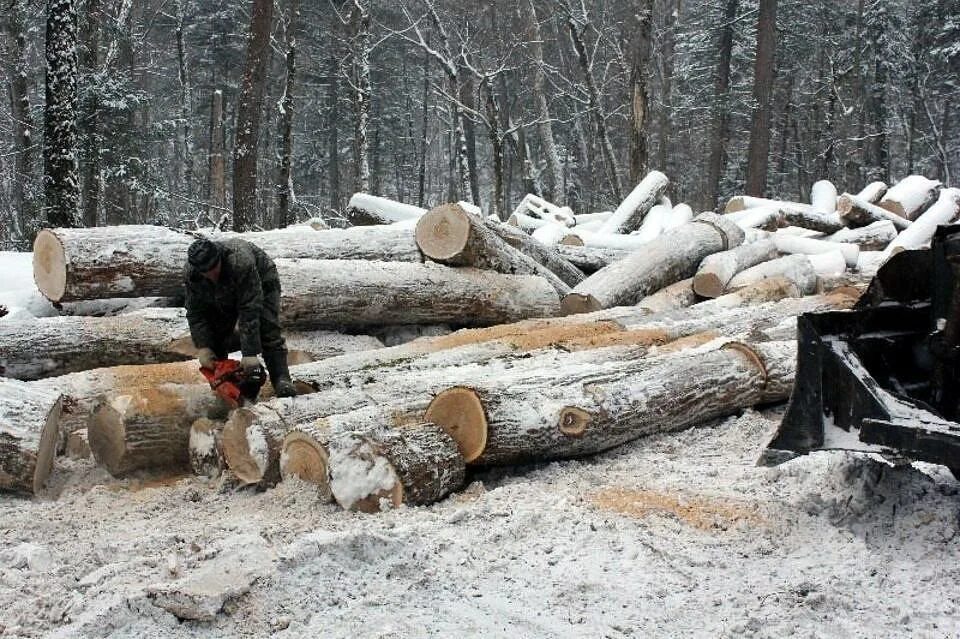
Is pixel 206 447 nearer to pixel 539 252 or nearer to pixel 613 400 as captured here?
pixel 613 400

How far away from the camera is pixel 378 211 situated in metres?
12.0

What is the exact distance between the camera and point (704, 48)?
28.5 metres

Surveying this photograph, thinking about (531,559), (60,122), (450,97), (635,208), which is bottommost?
(531,559)

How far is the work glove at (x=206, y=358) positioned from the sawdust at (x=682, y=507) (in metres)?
2.94

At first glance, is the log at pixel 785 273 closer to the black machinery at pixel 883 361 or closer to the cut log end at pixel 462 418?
the black machinery at pixel 883 361

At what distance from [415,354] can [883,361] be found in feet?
12.5

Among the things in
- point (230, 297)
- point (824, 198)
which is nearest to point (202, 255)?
point (230, 297)

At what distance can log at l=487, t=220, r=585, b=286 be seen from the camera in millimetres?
9531

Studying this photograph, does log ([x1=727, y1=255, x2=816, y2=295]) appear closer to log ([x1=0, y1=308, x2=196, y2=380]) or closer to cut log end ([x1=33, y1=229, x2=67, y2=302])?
log ([x1=0, y1=308, x2=196, y2=380])

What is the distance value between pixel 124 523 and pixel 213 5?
28968mm

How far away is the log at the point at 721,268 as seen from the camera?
31.9 feet

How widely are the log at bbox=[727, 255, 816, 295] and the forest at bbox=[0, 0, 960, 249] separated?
7.00 meters

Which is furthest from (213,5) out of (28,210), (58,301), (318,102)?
(58,301)

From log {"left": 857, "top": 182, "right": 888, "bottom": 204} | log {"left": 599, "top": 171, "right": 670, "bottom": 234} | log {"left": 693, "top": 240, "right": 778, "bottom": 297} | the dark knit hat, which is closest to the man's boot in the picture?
the dark knit hat
